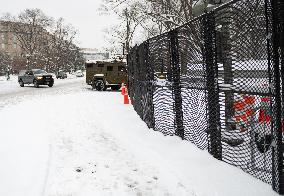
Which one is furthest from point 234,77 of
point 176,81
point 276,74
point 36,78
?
point 36,78

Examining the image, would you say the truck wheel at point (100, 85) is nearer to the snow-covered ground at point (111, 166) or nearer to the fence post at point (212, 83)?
the snow-covered ground at point (111, 166)

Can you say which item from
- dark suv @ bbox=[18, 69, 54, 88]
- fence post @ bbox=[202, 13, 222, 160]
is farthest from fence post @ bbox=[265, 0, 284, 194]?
dark suv @ bbox=[18, 69, 54, 88]

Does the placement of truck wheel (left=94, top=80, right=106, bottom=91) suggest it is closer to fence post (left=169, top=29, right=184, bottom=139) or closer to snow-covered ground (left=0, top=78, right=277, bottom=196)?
snow-covered ground (left=0, top=78, right=277, bottom=196)

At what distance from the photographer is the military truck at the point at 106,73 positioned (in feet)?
81.8

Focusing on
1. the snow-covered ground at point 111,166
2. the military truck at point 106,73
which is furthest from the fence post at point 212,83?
the military truck at point 106,73

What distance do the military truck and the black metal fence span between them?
16.7m

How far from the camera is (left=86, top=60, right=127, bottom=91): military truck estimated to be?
2492 centimetres

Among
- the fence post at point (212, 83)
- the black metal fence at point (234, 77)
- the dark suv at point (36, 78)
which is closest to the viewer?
the black metal fence at point (234, 77)

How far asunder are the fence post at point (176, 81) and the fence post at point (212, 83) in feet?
4.78

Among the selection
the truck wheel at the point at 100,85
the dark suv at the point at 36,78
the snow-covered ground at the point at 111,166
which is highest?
the dark suv at the point at 36,78

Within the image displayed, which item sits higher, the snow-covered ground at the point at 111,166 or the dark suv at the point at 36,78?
the dark suv at the point at 36,78

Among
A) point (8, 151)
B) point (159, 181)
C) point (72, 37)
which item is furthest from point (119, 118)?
point (72, 37)

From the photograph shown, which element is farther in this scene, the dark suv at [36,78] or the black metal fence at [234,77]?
the dark suv at [36,78]

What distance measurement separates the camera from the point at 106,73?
2536cm
